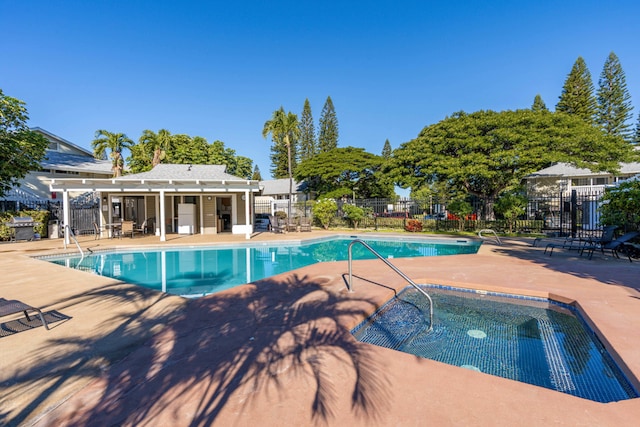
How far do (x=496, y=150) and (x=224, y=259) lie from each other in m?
15.6

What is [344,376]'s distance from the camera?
2.76m

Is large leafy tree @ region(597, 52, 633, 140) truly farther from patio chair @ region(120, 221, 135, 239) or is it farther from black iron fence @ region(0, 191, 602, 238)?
patio chair @ region(120, 221, 135, 239)

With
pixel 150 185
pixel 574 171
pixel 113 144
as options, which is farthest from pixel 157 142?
pixel 574 171

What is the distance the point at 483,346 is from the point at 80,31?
1790cm

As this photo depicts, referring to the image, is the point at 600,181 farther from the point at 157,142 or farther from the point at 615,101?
the point at 157,142

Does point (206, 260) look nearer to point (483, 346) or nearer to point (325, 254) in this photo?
point (325, 254)

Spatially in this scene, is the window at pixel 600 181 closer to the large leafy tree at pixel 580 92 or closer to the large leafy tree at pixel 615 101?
the large leafy tree at pixel 580 92

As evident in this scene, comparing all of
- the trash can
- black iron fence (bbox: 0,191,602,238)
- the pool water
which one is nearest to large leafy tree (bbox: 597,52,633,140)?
black iron fence (bbox: 0,191,602,238)

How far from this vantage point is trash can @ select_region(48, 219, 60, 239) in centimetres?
1472

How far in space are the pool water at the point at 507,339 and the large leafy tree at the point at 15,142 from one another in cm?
1745

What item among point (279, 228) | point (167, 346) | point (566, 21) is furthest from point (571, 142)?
point (167, 346)

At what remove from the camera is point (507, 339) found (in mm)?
4117

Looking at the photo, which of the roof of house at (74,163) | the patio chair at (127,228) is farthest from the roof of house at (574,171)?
the roof of house at (74,163)

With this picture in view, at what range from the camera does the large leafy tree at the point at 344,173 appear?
33.9m
